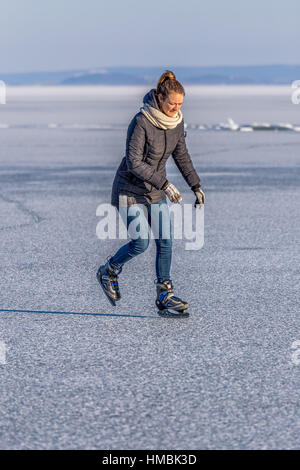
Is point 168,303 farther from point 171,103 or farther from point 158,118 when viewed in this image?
point 171,103

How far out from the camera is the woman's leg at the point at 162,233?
6.38m

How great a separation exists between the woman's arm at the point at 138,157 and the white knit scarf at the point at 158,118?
8 cm

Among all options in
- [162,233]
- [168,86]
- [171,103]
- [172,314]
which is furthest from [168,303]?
[168,86]

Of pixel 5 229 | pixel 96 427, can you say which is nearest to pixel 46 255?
pixel 5 229

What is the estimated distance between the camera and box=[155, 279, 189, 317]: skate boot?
646 centimetres

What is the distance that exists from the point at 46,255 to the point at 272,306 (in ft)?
9.52

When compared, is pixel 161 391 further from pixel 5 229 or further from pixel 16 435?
pixel 5 229

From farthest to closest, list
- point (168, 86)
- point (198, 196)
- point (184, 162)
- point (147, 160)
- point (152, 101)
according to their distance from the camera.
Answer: point (184, 162) < point (198, 196) < point (147, 160) < point (152, 101) < point (168, 86)

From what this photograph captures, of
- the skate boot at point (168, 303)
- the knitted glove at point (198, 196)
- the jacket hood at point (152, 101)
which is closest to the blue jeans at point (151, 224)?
the skate boot at point (168, 303)

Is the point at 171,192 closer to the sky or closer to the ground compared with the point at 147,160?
closer to the ground

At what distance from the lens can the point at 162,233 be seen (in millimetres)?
6398

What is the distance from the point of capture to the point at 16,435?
14.1 ft

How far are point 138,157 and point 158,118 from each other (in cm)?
30

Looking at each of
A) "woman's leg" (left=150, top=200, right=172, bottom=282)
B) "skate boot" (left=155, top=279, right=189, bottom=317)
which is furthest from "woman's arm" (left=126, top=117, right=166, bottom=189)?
"skate boot" (left=155, top=279, right=189, bottom=317)
